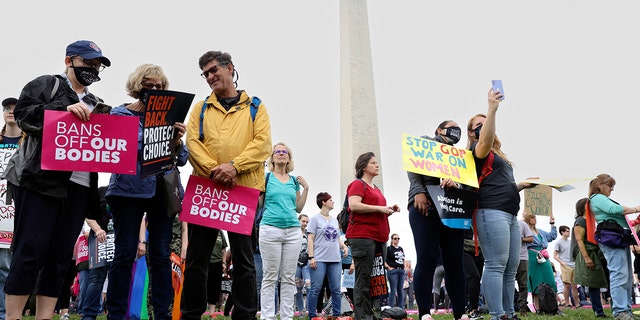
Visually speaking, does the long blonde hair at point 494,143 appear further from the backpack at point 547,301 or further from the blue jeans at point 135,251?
the backpack at point 547,301

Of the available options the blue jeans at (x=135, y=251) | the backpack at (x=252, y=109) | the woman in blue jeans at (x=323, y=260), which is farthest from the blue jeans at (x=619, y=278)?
the blue jeans at (x=135, y=251)

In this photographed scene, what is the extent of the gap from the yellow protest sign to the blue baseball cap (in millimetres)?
2927

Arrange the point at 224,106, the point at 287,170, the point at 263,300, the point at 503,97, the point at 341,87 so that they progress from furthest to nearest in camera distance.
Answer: the point at 341,87
the point at 287,170
the point at 263,300
the point at 503,97
the point at 224,106

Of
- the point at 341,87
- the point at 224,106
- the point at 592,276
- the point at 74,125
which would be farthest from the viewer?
the point at 341,87

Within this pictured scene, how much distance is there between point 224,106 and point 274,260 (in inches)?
76.0

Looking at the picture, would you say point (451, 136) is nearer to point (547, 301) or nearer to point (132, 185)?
point (132, 185)

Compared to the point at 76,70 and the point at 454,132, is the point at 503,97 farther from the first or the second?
the point at 76,70

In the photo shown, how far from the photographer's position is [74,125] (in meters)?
4.23

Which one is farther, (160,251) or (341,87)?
(341,87)

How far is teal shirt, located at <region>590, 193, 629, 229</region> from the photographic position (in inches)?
309

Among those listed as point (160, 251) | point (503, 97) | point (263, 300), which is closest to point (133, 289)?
point (263, 300)

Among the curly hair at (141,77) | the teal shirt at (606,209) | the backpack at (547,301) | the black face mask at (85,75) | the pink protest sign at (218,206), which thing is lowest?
the backpack at (547,301)

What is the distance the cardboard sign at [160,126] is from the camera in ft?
14.8

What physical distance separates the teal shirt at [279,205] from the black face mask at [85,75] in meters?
2.44
